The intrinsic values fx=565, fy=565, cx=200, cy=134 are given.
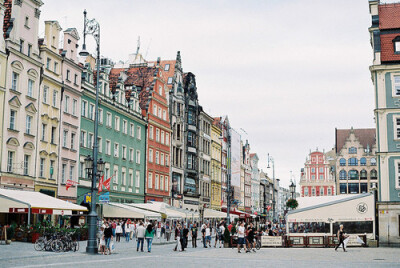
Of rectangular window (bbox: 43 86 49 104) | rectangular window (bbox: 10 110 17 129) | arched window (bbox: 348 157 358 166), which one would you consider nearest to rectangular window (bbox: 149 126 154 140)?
rectangular window (bbox: 43 86 49 104)

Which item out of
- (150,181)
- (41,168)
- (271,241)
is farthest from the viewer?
(150,181)

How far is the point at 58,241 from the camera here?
26.0m

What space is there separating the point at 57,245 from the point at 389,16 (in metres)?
30.4

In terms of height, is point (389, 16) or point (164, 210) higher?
point (389, 16)

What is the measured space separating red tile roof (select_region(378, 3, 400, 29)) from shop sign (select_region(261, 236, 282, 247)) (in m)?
17.6

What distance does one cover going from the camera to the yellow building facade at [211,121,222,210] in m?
84.9

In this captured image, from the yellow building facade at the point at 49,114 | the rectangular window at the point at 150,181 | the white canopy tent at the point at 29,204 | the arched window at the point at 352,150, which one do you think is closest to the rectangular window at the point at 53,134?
the yellow building facade at the point at 49,114

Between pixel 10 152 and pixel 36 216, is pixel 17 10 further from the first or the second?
pixel 36 216

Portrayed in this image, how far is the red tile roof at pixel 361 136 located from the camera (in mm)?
114438

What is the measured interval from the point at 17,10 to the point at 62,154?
11489 mm

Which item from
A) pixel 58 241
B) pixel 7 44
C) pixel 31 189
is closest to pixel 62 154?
pixel 31 189

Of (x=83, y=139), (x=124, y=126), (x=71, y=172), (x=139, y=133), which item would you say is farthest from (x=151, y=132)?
(x=71, y=172)

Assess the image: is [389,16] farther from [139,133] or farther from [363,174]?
[363,174]

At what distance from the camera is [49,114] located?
42281mm
